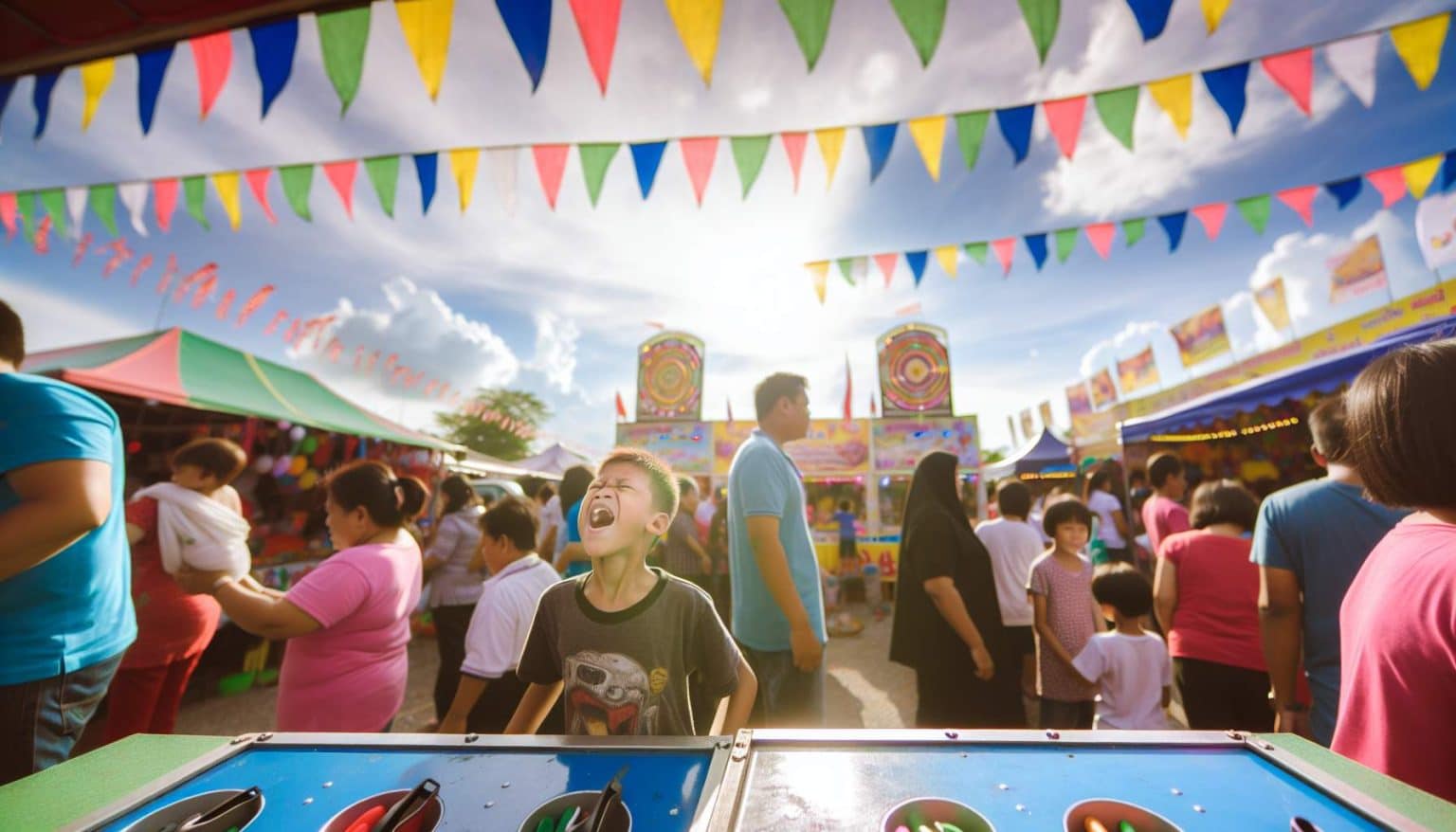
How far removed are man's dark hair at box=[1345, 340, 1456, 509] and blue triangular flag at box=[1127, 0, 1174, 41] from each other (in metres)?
2.23

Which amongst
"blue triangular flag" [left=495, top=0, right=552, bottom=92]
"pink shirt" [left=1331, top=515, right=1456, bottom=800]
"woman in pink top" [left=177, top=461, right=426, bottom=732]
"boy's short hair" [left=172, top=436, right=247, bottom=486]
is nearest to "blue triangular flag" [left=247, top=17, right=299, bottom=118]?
"blue triangular flag" [left=495, top=0, right=552, bottom=92]

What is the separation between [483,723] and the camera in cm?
224

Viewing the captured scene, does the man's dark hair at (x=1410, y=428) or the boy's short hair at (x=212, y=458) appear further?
the boy's short hair at (x=212, y=458)

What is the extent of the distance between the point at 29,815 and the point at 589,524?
84 centimetres

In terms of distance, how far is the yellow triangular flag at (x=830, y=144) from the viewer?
4.18 meters

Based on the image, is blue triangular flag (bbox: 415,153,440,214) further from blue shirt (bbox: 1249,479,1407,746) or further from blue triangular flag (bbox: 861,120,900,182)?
blue shirt (bbox: 1249,479,1407,746)

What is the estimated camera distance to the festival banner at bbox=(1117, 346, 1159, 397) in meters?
16.3

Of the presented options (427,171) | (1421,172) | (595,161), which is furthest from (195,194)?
(1421,172)

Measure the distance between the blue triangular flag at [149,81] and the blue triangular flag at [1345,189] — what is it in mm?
9344

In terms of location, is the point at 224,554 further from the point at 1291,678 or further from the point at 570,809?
the point at 1291,678

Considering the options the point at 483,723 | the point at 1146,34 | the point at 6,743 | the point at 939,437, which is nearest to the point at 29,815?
the point at 6,743

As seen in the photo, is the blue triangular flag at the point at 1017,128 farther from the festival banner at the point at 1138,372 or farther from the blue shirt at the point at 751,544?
the festival banner at the point at 1138,372

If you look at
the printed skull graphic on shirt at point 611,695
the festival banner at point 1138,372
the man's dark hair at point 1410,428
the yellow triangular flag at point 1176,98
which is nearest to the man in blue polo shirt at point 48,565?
the printed skull graphic on shirt at point 611,695

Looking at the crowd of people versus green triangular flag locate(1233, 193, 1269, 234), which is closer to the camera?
the crowd of people
